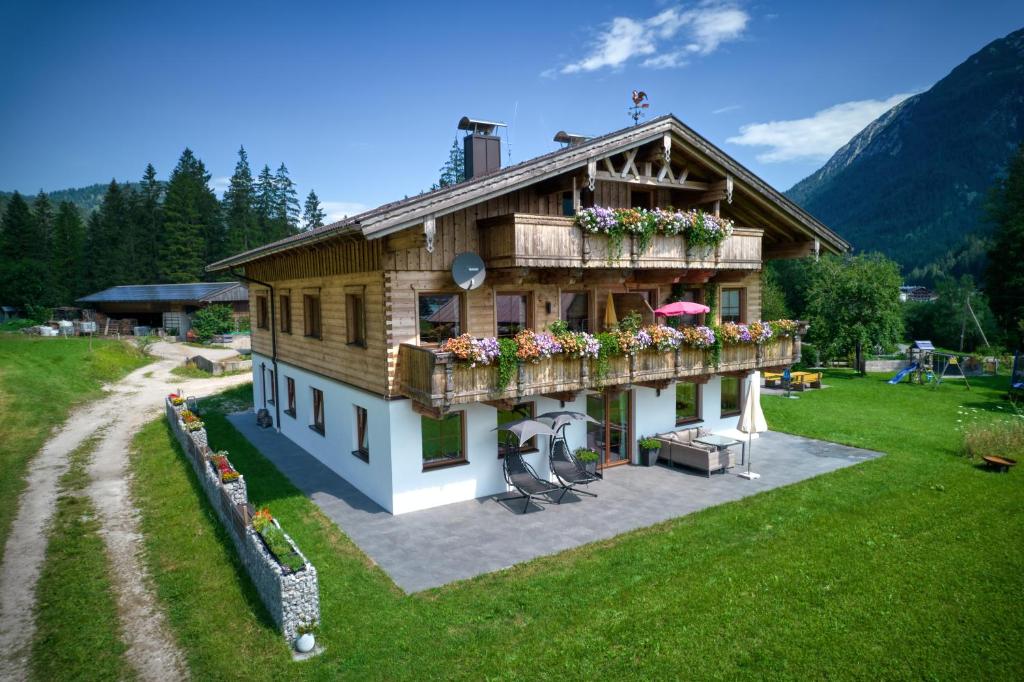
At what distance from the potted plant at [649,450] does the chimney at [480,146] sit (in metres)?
8.76

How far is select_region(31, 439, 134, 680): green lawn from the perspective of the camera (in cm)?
834

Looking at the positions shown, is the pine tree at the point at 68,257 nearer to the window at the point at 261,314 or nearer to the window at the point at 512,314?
the window at the point at 261,314

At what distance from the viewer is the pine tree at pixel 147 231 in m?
71.8

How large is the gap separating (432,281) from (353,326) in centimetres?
286

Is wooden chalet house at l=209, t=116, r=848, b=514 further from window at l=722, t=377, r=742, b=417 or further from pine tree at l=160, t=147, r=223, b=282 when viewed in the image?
pine tree at l=160, t=147, r=223, b=282

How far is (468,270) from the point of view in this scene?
1351 cm

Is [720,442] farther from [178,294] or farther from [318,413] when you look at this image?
[178,294]

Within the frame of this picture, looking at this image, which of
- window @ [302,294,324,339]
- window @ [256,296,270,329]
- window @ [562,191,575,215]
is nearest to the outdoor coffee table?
window @ [562,191,575,215]

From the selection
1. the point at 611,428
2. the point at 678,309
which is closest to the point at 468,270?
the point at 678,309

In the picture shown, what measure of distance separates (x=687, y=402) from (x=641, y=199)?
6.17 meters

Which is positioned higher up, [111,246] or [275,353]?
[111,246]

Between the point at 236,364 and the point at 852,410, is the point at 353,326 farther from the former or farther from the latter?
Answer: the point at 236,364

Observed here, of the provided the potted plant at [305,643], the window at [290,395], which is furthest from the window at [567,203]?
the potted plant at [305,643]

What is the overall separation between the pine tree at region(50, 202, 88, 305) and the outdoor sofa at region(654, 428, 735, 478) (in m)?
72.4
